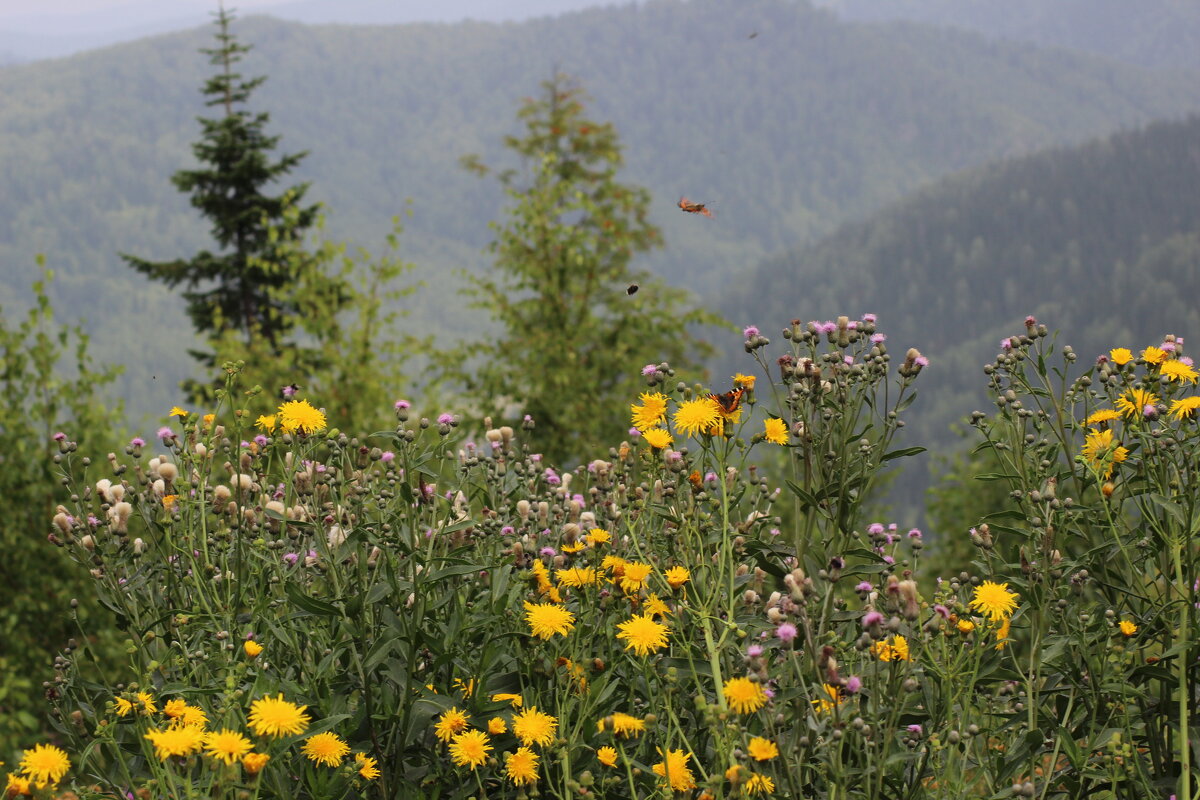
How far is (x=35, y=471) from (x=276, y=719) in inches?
304

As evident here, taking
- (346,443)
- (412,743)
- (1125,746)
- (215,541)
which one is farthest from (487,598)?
(1125,746)

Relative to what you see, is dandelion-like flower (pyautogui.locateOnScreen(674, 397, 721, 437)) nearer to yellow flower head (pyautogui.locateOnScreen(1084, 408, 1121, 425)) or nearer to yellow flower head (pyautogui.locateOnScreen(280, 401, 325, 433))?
yellow flower head (pyautogui.locateOnScreen(280, 401, 325, 433))

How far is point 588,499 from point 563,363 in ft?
41.7

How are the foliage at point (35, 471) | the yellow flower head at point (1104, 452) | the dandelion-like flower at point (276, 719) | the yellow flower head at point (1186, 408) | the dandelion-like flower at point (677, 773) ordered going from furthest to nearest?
the foliage at point (35, 471) < the yellow flower head at point (1104, 452) < the yellow flower head at point (1186, 408) < the dandelion-like flower at point (677, 773) < the dandelion-like flower at point (276, 719)

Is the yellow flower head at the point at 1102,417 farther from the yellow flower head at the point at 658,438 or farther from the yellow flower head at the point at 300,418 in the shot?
the yellow flower head at the point at 300,418

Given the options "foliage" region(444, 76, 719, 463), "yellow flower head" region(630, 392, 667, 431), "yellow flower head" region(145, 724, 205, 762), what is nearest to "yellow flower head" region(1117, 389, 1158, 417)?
"yellow flower head" region(630, 392, 667, 431)

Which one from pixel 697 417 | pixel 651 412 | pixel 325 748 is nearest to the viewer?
pixel 325 748

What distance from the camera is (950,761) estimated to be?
1654mm

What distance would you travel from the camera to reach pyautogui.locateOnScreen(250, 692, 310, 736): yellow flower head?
5.50 feet

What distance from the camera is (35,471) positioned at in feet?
26.5

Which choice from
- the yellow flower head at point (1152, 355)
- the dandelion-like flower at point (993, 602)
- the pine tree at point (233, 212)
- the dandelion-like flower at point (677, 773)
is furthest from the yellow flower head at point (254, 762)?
the pine tree at point (233, 212)

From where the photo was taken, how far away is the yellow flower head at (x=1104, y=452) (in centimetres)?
228

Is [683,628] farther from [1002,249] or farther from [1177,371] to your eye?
[1002,249]

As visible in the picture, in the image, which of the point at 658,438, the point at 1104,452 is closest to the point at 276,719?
the point at 658,438
